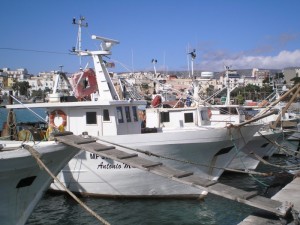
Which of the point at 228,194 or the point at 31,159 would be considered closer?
the point at 228,194

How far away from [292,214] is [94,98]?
10.1 metres

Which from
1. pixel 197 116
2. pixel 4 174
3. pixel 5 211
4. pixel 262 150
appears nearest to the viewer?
pixel 4 174

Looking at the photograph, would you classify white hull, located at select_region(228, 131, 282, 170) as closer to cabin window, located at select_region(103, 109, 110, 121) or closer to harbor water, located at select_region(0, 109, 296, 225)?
harbor water, located at select_region(0, 109, 296, 225)

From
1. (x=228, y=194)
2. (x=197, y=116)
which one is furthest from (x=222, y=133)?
(x=228, y=194)

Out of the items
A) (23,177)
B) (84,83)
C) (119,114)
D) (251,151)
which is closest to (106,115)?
(119,114)

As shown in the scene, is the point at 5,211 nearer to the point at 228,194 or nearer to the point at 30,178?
the point at 30,178

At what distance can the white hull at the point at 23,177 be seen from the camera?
995 cm

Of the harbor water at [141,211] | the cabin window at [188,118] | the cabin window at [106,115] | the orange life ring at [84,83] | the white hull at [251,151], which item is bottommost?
the harbor water at [141,211]

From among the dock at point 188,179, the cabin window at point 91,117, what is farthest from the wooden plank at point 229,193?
the cabin window at point 91,117

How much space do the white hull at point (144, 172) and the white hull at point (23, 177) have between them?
154 inches

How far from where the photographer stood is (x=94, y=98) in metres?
16.9

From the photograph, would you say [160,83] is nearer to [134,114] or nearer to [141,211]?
[134,114]

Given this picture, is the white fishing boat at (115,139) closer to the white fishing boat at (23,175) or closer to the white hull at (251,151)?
the white fishing boat at (23,175)

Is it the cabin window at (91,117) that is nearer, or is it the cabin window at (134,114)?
the cabin window at (91,117)
